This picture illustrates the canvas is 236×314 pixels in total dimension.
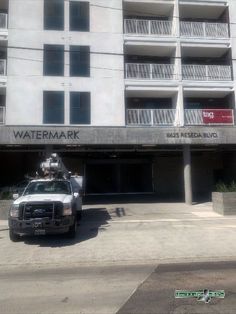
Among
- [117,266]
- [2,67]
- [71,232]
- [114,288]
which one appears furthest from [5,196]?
[114,288]

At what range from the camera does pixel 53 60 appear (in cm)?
2166

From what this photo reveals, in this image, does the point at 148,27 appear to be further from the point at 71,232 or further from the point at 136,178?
the point at 71,232

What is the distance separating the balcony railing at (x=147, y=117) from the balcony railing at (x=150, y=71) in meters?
2.31

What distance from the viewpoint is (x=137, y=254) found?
33.1 feet

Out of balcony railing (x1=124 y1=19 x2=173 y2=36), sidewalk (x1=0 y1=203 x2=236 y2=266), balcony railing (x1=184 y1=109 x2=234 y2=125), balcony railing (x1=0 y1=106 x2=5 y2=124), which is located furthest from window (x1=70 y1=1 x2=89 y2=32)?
sidewalk (x1=0 y1=203 x2=236 y2=266)

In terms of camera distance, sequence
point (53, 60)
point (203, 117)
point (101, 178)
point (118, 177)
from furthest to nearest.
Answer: point (118, 177), point (101, 178), point (203, 117), point (53, 60)

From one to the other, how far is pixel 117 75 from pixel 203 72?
5.89m

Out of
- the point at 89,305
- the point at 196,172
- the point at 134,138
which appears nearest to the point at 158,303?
the point at 89,305

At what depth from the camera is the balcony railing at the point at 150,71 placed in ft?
74.5

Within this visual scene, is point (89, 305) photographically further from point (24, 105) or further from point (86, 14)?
point (86, 14)

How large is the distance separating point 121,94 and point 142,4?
22.4ft

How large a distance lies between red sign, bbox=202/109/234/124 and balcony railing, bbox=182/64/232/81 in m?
2.31

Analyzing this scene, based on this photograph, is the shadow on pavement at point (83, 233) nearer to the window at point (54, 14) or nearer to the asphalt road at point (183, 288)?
the asphalt road at point (183, 288)

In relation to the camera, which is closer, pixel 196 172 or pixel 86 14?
pixel 86 14
